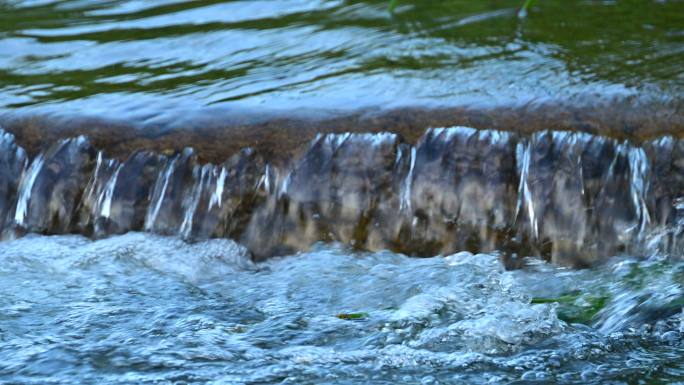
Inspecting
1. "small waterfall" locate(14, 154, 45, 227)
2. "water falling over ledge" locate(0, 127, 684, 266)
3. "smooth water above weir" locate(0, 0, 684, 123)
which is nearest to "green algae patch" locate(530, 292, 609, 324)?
"water falling over ledge" locate(0, 127, 684, 266)

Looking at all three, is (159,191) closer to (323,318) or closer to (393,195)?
(393,195)

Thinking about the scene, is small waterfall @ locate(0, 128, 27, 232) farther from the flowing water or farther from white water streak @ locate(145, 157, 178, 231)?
white water streak @ locate(145, 157, 178, 231)

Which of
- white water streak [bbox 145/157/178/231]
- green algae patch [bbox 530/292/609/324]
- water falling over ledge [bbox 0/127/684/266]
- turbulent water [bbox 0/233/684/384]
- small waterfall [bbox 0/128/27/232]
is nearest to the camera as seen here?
turbulent water [bbox 0/233/684/384]

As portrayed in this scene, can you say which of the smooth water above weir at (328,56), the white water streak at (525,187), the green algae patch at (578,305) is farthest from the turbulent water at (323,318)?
the smooth water above weir at (328,56)

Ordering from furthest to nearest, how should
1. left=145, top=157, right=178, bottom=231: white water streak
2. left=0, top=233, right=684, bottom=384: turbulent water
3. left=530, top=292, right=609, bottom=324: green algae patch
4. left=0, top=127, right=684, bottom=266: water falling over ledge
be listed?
left=145, top=157, right=178, bottom=231: white water streak
left=0, top=127, right=684, bottom=266: water falling over ledge
left=530, top=292, right=609, bottom=324: green algae patch
left=0, top=233, right=684, bottom=384: turbulent water

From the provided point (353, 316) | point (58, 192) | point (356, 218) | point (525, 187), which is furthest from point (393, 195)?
point (58, 192)

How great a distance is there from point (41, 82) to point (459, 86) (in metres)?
1.65

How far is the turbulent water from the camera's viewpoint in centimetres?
289

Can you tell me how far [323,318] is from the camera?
323cm

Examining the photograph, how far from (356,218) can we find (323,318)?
28.8 inches

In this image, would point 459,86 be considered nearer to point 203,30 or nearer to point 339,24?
point 339,24

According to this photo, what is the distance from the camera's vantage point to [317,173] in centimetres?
395

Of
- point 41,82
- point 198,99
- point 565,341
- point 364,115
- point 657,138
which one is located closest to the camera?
point 565,341

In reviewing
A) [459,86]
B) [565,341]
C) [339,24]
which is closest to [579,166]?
[459,86]
